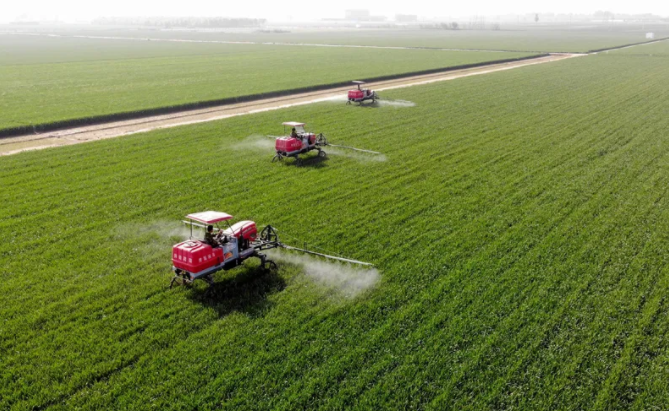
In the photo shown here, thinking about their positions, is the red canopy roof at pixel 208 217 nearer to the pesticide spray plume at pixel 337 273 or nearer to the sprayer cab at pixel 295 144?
the pesticide spray plume at pixel 337 273

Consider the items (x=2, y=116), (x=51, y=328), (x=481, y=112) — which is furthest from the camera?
(x=481, y=112)

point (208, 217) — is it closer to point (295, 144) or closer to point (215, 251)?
point (215, 251)

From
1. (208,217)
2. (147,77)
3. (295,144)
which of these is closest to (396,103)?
(295,144)

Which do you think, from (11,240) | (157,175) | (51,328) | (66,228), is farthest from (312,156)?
(51,328)

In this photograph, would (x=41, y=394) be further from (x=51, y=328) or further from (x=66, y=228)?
(x=66, y=228)

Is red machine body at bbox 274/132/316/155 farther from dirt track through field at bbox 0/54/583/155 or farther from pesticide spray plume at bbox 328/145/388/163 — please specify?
dirt track through field at bbox 0/54/583/155

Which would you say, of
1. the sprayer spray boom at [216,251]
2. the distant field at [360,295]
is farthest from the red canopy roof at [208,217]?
the distant field at [360,295]
